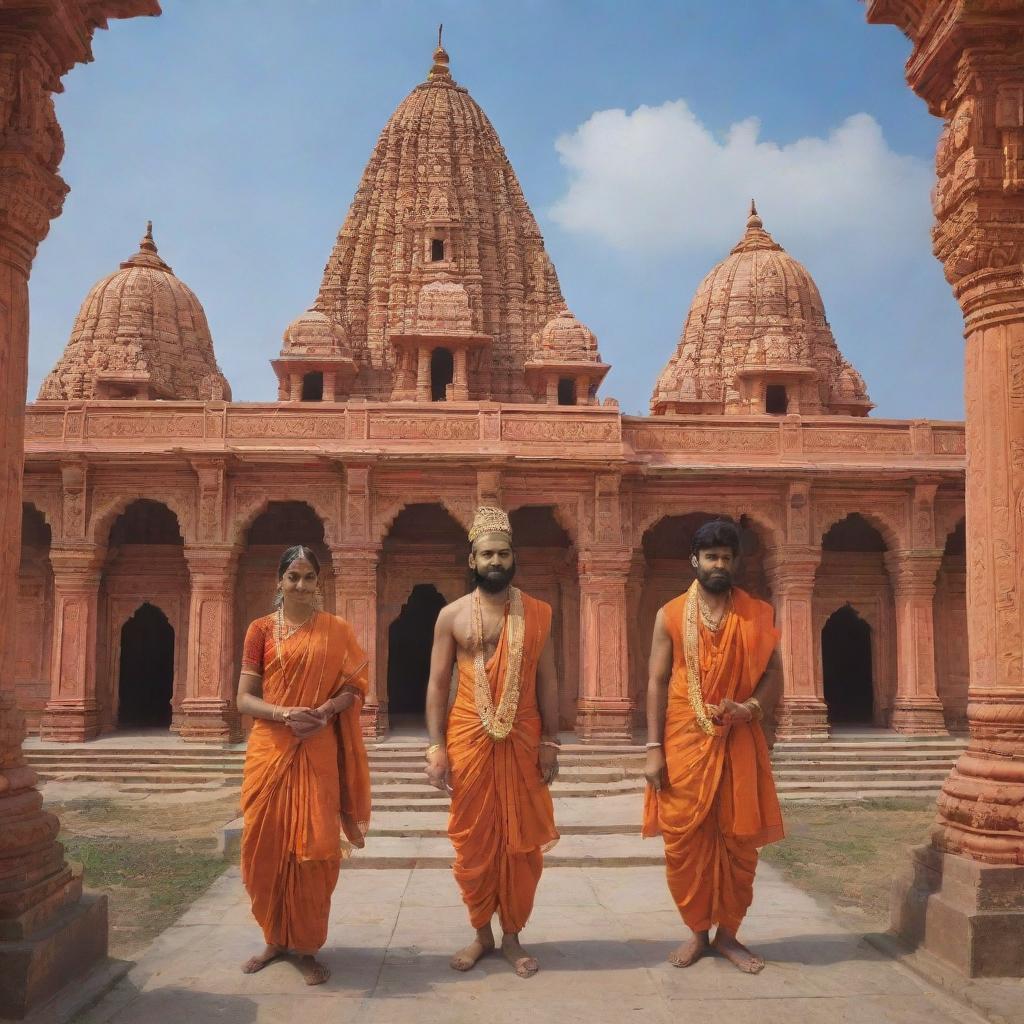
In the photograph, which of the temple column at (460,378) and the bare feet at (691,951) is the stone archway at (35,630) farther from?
the bare feet at (691,951)

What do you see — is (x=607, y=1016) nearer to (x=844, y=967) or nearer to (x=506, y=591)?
(x=844, y=967)

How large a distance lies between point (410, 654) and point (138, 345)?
10450 mm

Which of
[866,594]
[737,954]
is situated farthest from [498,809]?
[866,594]

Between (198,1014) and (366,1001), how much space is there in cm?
68

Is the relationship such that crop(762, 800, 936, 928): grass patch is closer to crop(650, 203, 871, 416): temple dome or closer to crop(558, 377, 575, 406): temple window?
crop(558, 377, 575, 406): temple window

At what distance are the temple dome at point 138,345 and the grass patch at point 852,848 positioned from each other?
58.6 ft

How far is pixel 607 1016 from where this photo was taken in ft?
13.2

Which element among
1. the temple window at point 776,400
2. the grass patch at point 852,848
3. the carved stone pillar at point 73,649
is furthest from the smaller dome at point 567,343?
the grass patch at point 852,848

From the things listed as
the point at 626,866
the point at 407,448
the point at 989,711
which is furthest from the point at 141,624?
the point at 989,711

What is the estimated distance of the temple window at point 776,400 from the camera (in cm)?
2500

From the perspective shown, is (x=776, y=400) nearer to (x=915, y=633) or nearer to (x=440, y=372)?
(x=440, y=372)

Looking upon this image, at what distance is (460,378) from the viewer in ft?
73.4

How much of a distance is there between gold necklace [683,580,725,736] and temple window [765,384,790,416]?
21.1 meters

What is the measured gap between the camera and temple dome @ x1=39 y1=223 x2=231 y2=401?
79.0 feet
